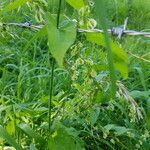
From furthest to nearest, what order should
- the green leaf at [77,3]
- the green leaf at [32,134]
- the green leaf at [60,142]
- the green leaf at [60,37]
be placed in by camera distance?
the green leaf at [32,134] < the green leaf at [60,142] < the green leaf at [77,3] < the green leaf at [60,37]

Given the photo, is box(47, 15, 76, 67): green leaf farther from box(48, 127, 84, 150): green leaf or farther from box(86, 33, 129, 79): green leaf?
box(48, 127, 84, 150): green leaf

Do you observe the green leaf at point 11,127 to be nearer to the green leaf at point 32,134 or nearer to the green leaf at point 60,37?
the green leaf at point 32,134

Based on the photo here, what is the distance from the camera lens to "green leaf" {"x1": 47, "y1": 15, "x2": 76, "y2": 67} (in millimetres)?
780

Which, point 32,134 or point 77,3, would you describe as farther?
point 32,134

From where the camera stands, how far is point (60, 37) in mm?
832

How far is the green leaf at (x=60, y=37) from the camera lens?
0.78 metres

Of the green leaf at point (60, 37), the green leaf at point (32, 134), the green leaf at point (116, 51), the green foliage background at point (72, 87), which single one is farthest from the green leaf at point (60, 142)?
the green leaf at point (60, 37)

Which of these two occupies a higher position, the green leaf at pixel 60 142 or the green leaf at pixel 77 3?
the green leaf at pixel 77 3

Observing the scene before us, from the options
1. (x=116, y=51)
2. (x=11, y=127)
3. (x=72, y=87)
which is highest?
(x=116, y=51)

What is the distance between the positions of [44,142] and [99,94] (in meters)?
0.24

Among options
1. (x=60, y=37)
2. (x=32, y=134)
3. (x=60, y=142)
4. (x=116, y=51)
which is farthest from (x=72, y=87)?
(x=60, y=37)

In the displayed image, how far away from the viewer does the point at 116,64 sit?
102 cm

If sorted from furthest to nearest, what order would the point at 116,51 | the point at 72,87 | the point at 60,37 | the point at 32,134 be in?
the point at 72,87 → the point at 32,134 → the point at 116,51 → the point at 60,37

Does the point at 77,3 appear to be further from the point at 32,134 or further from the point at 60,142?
the point at 32,134
